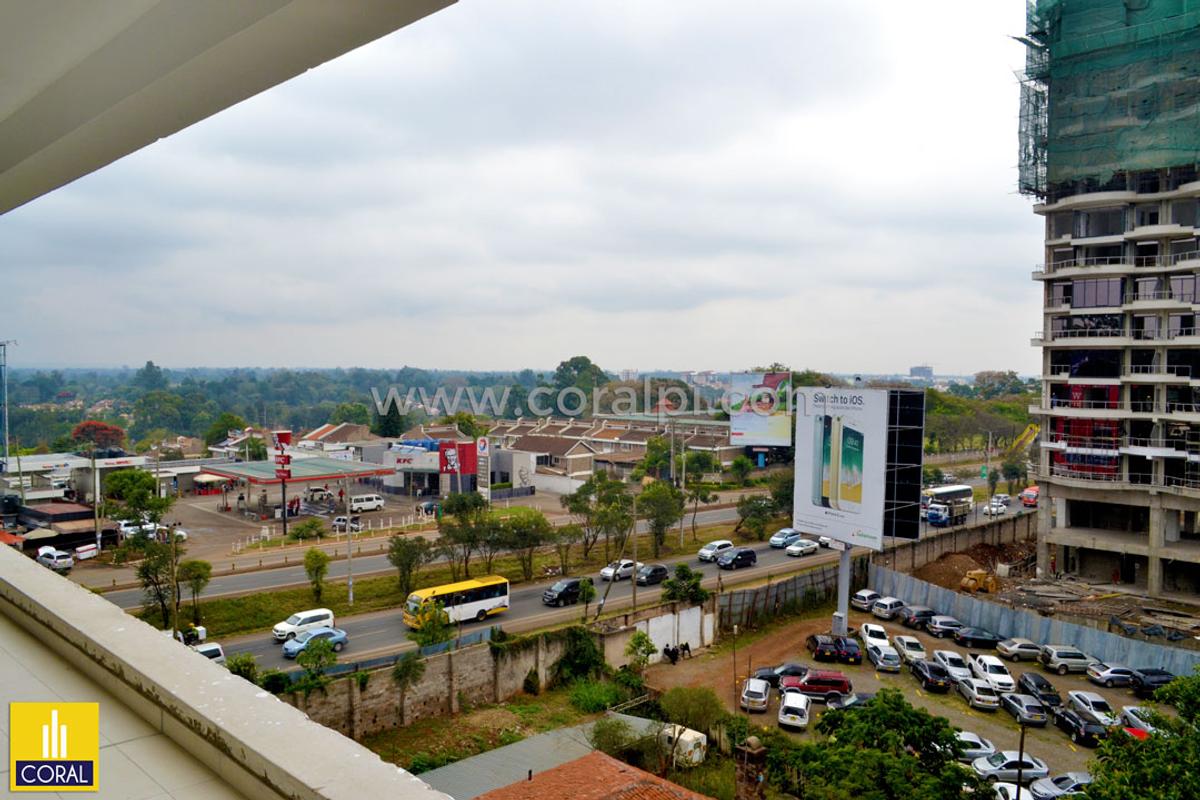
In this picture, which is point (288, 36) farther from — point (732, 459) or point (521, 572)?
point (732, 459)

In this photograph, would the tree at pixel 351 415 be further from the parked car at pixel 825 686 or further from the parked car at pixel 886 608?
the parked car at pixel 825 686

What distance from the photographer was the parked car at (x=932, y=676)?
6992mm

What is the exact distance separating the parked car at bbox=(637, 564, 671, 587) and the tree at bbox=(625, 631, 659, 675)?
92.0 inches

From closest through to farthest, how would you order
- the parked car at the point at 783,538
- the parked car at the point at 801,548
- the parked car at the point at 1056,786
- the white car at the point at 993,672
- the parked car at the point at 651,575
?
the parked car at the point at 1056,786 < the white car at the point at 993,672 < the parked car at the point at 651,575 < the parked car at the point at 801,548 < the parked car at the point at 783,538

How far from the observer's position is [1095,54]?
1051cm

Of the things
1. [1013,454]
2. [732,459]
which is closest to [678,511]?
[732,459]

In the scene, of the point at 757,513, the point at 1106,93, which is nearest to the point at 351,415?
the point at 757,513

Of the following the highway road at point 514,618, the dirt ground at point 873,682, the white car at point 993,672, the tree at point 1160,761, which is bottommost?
the dirt ground at point 873,682

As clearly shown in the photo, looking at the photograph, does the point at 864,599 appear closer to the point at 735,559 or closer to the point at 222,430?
the point at 735,559

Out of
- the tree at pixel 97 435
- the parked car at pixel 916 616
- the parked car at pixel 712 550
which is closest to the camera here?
the parked car at pixel 916 616

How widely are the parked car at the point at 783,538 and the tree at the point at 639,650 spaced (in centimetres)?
518

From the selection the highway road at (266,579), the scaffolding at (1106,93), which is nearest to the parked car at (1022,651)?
the scaffolding at (1106,93)

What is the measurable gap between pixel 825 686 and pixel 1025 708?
163 centimetres

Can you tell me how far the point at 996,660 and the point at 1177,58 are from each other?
320 inches
